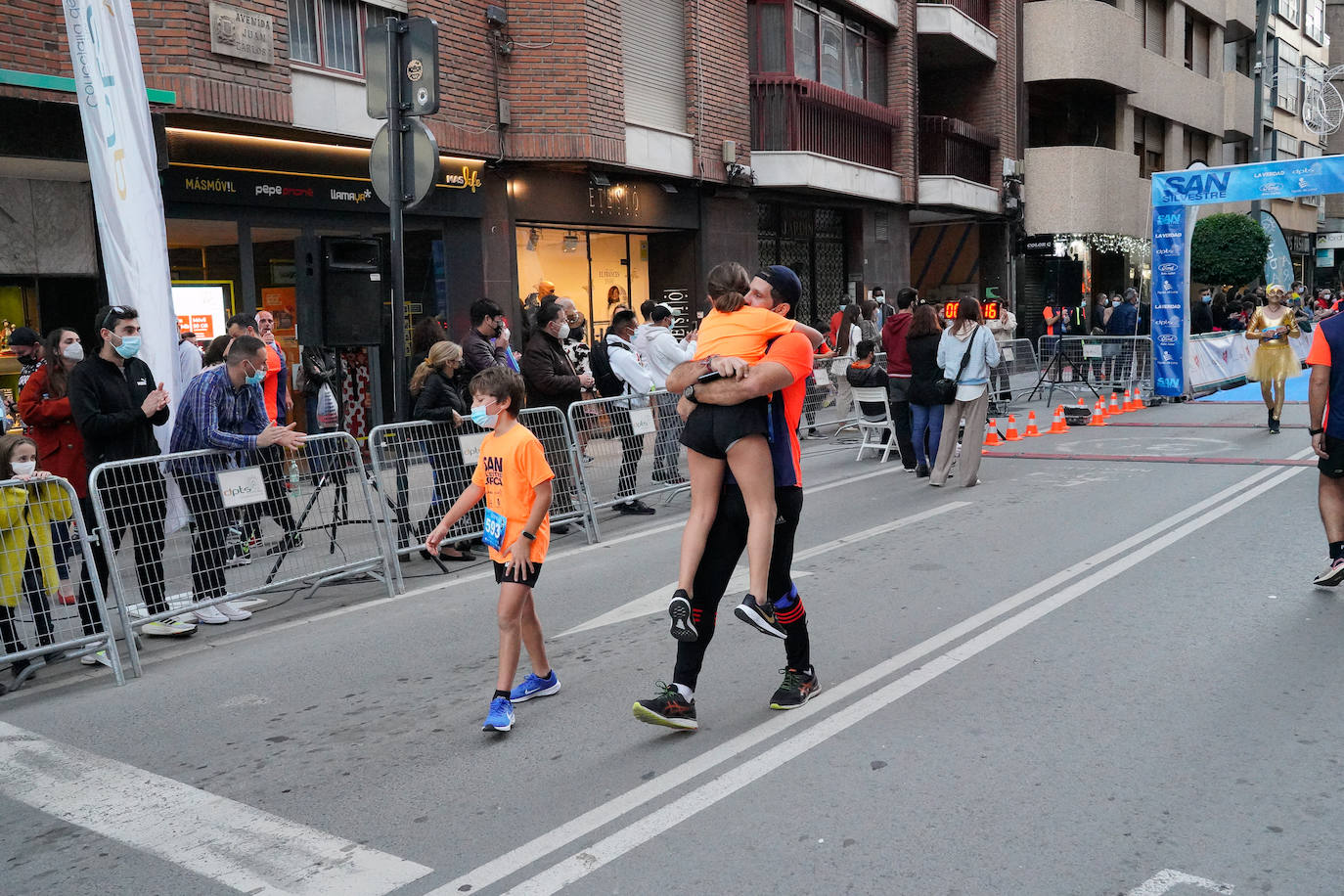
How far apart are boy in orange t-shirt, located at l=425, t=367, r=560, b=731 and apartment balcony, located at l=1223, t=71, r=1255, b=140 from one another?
42971 millimetres

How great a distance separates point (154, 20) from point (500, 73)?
5.20 metres

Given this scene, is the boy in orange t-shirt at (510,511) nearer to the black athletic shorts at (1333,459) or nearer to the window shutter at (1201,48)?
the black athletic shorts at (1333,459)

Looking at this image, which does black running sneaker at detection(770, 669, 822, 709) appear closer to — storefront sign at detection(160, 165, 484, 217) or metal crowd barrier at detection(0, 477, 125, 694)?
metal crowd barrier at detection(0, 477, 125, 694)

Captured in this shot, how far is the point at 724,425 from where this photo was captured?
4.94 m

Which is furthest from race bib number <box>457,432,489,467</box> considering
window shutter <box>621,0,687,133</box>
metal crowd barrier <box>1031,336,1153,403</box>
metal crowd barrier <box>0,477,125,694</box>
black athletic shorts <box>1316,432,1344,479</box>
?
metal crowd barrier <box>1031,336,1153,403</box>

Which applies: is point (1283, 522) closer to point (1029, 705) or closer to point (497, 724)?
point (1029, 705)

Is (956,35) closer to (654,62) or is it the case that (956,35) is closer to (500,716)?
(654,62)

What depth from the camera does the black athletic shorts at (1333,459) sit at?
696cm

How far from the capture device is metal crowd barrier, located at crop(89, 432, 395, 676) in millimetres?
6754

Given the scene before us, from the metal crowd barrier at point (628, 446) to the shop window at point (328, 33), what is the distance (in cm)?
604

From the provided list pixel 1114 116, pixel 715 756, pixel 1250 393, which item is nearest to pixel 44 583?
pixel 715 756

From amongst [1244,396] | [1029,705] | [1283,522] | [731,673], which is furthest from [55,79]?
[1244,396]

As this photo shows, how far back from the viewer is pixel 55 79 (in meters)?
10.7

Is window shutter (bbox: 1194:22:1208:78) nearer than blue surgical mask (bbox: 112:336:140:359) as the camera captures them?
No
